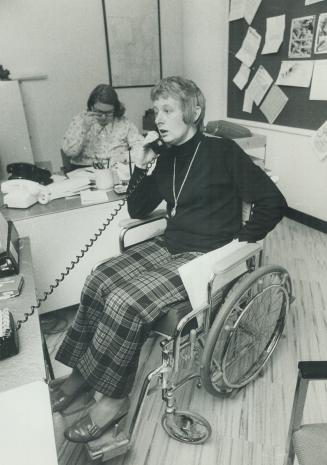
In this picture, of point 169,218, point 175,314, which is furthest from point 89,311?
point 169,218

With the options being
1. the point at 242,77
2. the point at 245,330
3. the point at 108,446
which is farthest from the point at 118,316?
the point at 242,77

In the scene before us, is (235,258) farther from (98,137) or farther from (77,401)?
(98,137)

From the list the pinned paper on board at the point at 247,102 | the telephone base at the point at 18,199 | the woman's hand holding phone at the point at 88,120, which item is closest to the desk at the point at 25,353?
the telephone base at the point at 18,199

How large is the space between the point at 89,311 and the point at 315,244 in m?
2.08

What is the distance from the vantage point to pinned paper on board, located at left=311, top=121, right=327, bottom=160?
2873 millimetres

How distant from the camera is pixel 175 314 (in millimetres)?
1348

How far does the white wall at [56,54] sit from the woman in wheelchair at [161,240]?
2.49 meters

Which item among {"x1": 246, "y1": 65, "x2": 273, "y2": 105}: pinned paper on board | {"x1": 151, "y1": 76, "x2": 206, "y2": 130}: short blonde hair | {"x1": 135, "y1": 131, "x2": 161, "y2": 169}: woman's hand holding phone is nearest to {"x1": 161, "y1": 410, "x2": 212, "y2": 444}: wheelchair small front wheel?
{"x1": 135, "y1": 131, "x2": 161, "y2": 169}: woman's hand holding phone

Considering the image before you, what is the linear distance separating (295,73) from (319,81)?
0.24 m

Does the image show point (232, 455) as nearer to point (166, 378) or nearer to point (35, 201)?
point (166, 378)

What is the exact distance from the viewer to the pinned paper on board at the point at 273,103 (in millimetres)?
3152

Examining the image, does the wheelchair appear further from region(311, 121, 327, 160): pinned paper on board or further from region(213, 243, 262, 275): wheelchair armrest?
region(311, 121, 327, 160): pinned paper on board

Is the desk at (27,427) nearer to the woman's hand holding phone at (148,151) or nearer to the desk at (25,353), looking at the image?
the desk at (25,353)

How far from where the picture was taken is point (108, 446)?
1308 millimetres
